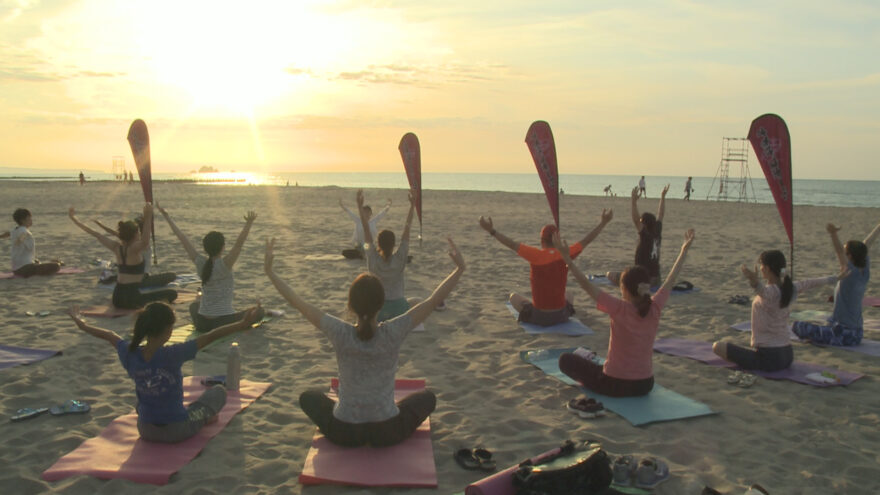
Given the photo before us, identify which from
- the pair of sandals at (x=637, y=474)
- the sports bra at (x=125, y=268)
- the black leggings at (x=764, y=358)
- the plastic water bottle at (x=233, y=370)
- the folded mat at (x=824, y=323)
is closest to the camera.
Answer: the pair of sandals at (x=637, y=474)

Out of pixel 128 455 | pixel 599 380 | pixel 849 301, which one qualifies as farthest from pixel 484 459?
pixel 849 301

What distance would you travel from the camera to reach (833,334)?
23.4 feet

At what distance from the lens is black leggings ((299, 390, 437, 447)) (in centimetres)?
434

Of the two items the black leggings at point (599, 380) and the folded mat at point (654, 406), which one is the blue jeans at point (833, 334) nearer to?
the folded mat at point (654, 406)

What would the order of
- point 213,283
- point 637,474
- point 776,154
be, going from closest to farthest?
point 637,474 < point 213,283 < point 776,154

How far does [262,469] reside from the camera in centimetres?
423

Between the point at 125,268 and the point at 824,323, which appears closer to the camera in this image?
the point at 824,323

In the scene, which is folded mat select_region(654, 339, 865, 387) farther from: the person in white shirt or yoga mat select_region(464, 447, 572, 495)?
the person in white shirt

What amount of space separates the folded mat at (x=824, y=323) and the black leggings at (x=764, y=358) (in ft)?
4.52

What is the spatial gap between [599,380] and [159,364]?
3.66 m

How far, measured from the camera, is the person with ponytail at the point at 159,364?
4.16 meters

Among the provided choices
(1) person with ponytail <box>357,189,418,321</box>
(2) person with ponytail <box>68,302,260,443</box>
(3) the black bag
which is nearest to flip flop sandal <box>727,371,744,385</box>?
(3) the black bag

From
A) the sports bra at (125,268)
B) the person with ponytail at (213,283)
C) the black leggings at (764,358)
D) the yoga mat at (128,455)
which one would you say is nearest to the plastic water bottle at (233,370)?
the yoga mat at (128,455)

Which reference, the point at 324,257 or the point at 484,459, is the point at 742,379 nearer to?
the point at 484,459
